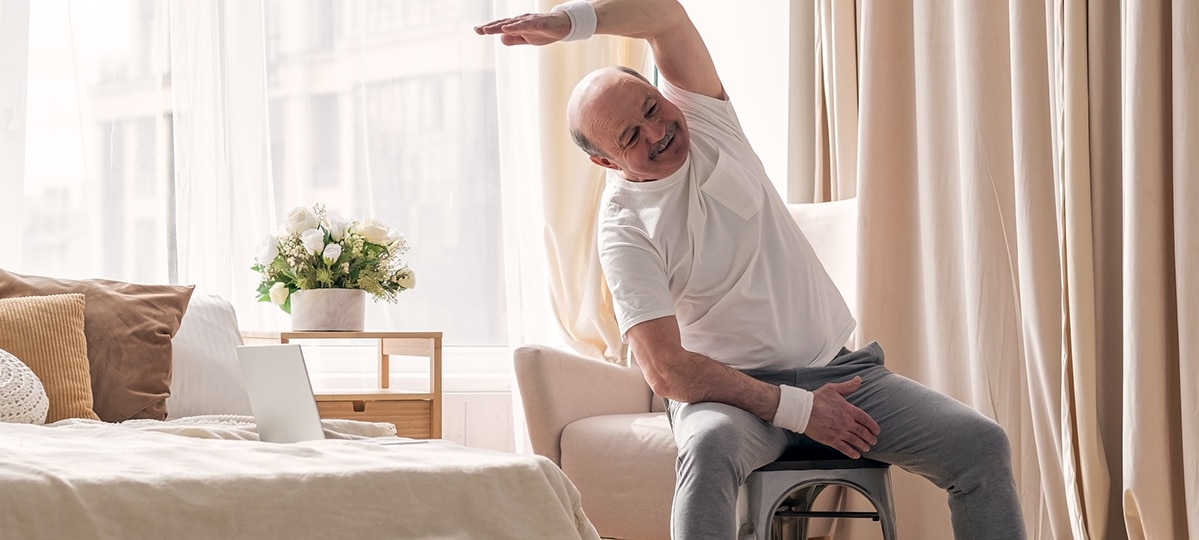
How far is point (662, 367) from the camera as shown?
1.83 m

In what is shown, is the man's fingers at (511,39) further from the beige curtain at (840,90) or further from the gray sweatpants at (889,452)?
the beige curtain at (840,90)

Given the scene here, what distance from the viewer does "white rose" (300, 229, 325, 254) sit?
9.85 ft

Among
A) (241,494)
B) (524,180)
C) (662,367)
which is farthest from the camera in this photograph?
(524,180)

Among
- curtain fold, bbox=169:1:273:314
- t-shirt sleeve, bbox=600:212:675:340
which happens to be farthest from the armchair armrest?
curtain fold, bbox=169:1:273:314

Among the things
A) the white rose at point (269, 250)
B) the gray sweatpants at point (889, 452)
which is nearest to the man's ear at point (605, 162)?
the gray sweatpants at point (889, 452)

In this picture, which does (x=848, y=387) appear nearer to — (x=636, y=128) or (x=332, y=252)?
(x=636, y=128)

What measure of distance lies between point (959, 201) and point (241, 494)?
1915mm

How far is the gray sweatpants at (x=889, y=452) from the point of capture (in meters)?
1.63

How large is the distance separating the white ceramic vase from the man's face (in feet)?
4.26

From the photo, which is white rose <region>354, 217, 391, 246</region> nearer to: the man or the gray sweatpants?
the man

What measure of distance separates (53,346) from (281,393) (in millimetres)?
887

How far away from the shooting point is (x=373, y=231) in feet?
10.1

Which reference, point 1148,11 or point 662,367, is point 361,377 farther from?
point 1148,11

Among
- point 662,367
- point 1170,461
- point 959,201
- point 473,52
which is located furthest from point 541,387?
point 473,52
